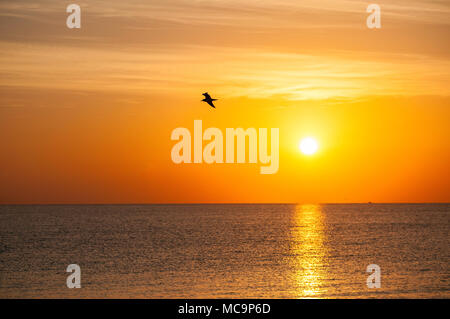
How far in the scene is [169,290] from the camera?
41625 mm

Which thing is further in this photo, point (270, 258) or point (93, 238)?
point (93, 238)

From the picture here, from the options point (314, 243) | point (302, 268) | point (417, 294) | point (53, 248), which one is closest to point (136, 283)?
point (302, 268)

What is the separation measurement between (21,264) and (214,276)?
2248cm

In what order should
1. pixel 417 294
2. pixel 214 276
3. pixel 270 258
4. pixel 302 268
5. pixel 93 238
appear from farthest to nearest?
pixel 93 238 → pixel 270 258 → pixel 302 268 → pixel 214 276 → pixel 417 294

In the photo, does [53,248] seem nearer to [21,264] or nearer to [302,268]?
[21,264]

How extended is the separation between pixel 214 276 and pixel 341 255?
79.3 feet

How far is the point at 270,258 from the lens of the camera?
64.1 m

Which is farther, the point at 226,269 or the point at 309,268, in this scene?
the point at 309,268

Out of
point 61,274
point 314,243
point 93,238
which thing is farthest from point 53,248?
point 314,243

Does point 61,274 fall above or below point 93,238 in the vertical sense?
below
